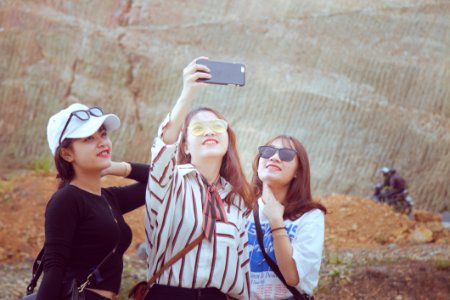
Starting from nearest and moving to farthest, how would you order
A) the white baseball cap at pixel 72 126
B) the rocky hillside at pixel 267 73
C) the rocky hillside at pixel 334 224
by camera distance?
the white baseball cap at pixel 72 126 → the rocky hillside at pixel 334 224 → the rocky hillside at pixel 267 73

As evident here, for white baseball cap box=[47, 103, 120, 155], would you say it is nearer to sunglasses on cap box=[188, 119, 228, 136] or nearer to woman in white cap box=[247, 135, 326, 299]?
sunglasses on cap box=[188, 119, 228, 136]

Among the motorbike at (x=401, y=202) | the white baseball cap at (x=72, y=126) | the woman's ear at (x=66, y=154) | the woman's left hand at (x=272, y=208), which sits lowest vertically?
the motorbike at (x=401, y=202)

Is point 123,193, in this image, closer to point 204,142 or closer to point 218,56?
point 204,142

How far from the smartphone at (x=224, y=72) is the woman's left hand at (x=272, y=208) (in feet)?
1.74

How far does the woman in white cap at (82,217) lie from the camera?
110 inches

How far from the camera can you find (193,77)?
307 centimetres

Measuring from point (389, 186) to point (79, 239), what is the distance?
5862 millimetres

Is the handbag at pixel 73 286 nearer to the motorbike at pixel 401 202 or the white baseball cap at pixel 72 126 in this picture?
the white baseball cap at pixel 72 126

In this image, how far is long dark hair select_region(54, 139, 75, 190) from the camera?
3.03 m

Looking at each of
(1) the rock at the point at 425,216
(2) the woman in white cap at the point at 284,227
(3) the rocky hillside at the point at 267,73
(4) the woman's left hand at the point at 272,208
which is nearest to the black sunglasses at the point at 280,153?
(2) the woman in white cap at the point at 284,227

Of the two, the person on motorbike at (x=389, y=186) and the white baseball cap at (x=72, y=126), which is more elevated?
the white baseball cap at (x=72, y=126)

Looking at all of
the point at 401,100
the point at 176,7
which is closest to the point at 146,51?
the point at 176,7

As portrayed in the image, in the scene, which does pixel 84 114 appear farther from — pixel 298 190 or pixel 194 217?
pixel 298 190

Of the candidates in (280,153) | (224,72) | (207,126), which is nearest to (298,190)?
(280,153)
